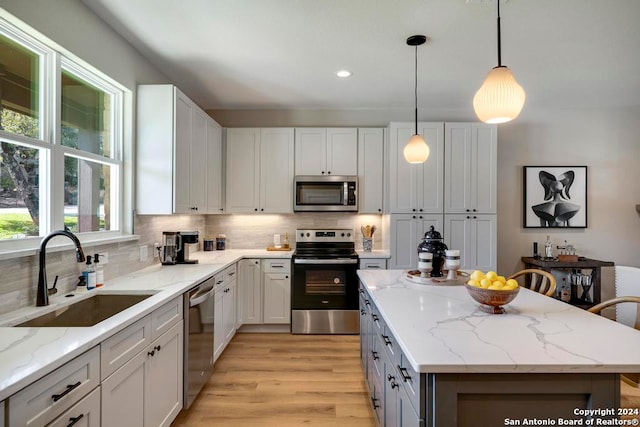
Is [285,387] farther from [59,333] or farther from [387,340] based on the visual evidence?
[59,333]

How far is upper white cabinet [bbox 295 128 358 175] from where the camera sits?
155 inches

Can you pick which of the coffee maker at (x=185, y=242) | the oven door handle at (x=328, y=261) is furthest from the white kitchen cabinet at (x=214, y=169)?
the oven door handle at (x=328, y=261)

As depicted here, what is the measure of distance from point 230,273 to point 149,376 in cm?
155

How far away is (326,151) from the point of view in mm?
3951

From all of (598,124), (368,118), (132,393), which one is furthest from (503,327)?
(598,124)

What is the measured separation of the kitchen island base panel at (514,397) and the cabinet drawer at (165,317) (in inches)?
55.7

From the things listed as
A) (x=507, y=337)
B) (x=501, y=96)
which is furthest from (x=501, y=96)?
(x=507, y=337)

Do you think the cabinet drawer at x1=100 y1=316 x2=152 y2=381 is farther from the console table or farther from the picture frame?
the picture frame

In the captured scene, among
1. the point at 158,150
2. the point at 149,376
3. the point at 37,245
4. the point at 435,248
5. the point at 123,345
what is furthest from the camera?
the point at 158,150

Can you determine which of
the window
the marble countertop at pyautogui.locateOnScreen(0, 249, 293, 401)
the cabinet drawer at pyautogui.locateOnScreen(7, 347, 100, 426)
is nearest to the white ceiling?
the window

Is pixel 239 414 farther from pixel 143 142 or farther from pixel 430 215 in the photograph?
pixel 430 215

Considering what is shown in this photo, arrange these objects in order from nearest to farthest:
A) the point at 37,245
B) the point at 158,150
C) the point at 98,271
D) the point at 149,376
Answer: the point at 149,376 < the point at 37,245 < the point at 98,271 < the point at 158,150

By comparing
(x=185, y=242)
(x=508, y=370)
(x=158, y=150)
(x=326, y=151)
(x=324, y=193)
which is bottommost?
(x=508, y=370)

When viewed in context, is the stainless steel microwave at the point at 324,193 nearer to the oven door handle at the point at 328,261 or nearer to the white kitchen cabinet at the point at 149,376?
the oven door handle at the point at 328,261
